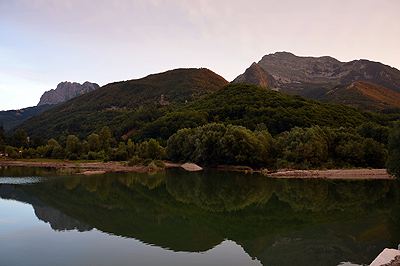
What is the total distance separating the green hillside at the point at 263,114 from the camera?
7950cm

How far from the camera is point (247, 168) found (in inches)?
2157

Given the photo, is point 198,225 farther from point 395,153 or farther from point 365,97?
point 365,97

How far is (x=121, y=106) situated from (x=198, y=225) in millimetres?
155741

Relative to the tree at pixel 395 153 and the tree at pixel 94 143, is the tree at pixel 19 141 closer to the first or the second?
the tree at pixel 94 143

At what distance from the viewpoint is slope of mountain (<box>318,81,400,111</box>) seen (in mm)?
125062

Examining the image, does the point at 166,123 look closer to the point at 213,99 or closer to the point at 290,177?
the point at 213,99

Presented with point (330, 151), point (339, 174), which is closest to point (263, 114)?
point (330, 151)

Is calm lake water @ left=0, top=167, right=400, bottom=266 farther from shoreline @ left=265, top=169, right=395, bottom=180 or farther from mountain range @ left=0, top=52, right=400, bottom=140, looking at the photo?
mountain range @ left=0, top=52, right=400, bottom=140

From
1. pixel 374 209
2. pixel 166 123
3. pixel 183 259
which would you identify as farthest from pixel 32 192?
pixel 166 123

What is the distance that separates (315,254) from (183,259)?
6262mm

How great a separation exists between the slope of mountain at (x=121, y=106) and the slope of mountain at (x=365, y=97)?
67845 millimetres

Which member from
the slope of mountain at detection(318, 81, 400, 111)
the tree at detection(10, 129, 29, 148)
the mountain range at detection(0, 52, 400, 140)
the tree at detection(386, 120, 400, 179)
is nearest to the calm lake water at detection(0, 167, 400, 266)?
the tree at detection(386, 120, 400, 179)

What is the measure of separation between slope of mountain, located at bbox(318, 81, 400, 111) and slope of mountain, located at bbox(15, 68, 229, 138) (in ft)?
223

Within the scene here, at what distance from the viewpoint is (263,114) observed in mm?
85188
